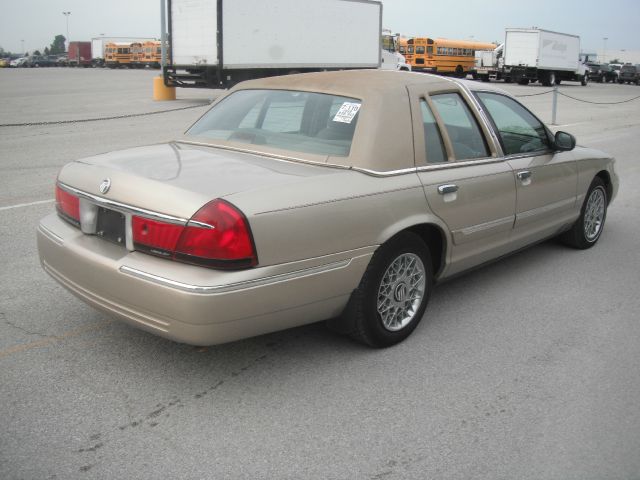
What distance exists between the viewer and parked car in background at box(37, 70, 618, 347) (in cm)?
317

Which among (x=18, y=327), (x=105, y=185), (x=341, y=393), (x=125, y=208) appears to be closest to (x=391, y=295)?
(x=341, y=393)

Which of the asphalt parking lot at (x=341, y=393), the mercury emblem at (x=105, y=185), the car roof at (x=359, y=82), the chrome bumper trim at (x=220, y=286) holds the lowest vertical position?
the asphalt parking lot at (x=341, y=393)

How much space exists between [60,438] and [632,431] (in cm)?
255

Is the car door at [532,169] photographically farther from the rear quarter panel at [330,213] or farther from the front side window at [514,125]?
the rear quarter panel at [330,213]

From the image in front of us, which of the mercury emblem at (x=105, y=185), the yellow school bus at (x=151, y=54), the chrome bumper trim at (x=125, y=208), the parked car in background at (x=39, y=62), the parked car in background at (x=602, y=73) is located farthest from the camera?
the parked car in background at (x=39, y=62)

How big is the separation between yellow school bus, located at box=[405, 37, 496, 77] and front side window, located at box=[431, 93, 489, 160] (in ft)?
136

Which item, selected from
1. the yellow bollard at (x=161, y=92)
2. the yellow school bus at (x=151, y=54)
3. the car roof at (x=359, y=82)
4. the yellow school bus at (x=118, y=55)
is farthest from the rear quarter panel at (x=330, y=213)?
the yellow school bus at (x=118, y=55)

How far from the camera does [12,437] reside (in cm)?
296

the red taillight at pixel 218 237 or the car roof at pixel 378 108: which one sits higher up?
the car roof at pixel 378 108

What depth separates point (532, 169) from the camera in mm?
5039

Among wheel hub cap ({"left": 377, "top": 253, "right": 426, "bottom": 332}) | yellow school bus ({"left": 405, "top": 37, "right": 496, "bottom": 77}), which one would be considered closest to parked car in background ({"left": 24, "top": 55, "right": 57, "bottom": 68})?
yellow school bus ({"left": 405, "top": 37, "right": 496, "bottom": 77})

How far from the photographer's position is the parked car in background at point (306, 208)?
125 inches

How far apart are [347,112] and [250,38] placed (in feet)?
62.1

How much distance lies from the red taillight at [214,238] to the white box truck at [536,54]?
41.5m
